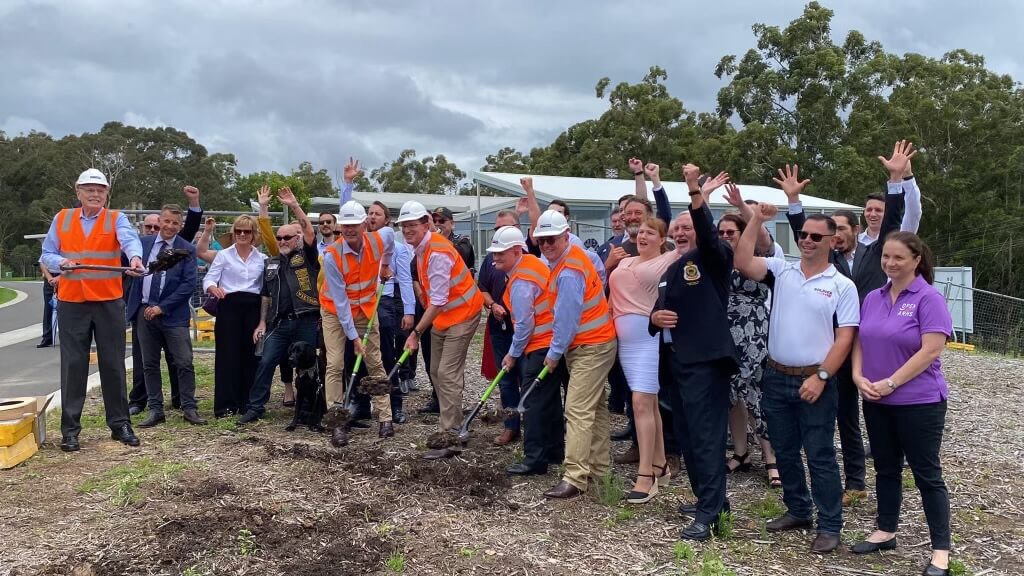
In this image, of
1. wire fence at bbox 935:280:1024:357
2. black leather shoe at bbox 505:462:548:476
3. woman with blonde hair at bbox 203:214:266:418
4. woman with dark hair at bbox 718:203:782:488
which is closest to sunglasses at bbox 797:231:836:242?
woman with dark hair at bbox 718:203:782:488

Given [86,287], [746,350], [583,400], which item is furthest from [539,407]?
[86,287]

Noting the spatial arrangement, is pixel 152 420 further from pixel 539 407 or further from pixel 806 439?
pixel 806 439

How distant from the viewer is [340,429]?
6.68 m

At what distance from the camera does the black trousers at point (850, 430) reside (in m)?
5.29

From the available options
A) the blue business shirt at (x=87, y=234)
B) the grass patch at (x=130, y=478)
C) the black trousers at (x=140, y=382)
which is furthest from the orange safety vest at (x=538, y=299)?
the black trousers at (x=140, y=382)

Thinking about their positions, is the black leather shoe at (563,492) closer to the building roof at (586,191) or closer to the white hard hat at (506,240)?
the white hard hat at (506,240)

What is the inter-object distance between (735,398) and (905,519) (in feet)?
4.49

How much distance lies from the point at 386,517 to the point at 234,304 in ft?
11.8

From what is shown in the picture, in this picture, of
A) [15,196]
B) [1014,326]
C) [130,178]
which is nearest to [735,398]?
[1014,326]

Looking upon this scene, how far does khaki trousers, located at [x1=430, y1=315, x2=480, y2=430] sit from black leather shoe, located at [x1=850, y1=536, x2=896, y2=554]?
3.15 meters

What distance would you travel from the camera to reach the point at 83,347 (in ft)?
21.0

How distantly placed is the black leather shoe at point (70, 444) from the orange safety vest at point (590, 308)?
4206 millimetres

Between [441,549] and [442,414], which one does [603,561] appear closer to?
[441,549]

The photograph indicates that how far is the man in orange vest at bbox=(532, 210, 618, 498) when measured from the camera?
521cm
